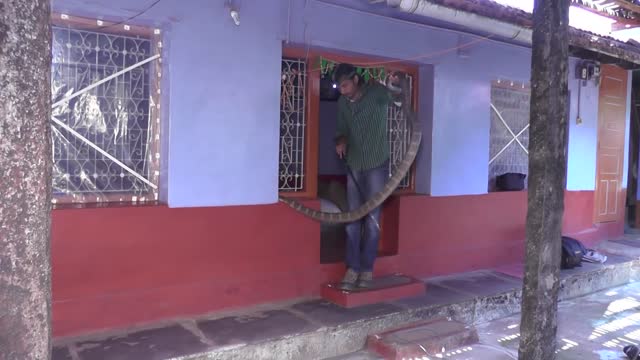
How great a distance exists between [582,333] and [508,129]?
2.64 metres

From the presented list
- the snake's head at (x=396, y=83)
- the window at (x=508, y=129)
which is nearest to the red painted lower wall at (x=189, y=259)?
the snake's head at (x=396, y=83)

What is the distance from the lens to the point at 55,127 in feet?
11.9

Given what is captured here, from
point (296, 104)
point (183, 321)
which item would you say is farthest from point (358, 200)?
point (183, 321)

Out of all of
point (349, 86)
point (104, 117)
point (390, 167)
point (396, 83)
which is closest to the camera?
point (104, 117)

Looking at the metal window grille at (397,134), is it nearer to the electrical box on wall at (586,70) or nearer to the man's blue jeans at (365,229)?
the man's blue jeans at (365,229)

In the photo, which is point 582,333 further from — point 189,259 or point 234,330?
point 189,259

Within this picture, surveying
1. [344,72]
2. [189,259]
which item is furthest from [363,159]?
[189,259]

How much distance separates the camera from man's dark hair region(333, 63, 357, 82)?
4.66m

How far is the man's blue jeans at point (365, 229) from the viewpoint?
4699mm

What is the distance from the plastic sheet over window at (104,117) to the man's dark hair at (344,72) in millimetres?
1545

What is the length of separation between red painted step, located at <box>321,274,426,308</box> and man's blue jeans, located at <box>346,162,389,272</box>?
210 mm

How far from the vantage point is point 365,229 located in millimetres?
4727

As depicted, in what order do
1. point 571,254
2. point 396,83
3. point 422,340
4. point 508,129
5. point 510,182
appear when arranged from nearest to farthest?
point 422,340
point 396,83
point 571,254
point 510,182
point 508,129

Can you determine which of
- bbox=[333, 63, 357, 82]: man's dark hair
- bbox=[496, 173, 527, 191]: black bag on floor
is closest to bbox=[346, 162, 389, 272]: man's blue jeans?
bbox=[333, 63, 357, 82]: man's dark hair
